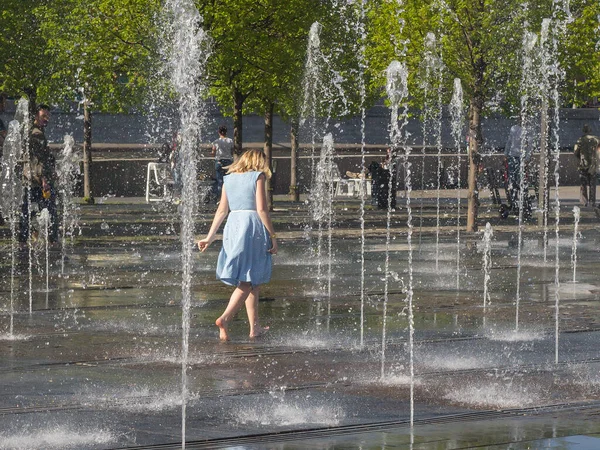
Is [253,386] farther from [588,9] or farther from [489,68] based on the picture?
[588,9]

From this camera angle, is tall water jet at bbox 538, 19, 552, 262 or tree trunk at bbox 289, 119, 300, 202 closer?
tall water jet at bbox 538, 19, 552, 262

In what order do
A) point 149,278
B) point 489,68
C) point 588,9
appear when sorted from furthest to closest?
point 588,9, point 489,68, point 149,278

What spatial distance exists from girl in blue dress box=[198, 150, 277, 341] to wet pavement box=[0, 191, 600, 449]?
0.32m

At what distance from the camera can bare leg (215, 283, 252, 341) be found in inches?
447

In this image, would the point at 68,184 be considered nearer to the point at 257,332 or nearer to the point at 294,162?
the point at 294,162

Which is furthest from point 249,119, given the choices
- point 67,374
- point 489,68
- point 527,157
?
point 67,374

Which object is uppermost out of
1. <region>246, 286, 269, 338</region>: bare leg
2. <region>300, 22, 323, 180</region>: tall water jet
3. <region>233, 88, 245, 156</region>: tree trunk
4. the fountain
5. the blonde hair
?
<region>300, 22, 323, 180</region>: tall water jet

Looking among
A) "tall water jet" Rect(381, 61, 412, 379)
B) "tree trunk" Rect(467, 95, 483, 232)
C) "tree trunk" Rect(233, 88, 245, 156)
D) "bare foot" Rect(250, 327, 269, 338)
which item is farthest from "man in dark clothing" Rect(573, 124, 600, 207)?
"bare foot" Rect(250, 327, 269, 338)

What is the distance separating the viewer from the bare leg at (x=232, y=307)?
11.3 m

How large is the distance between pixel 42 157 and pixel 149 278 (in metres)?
3.78

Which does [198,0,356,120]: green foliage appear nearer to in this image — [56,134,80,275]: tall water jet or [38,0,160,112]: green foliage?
[38,0,160,112]: green foliage

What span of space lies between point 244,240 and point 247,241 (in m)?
0.03

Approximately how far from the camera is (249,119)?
49.8 meters

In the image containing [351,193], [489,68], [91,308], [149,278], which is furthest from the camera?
[351,193]
